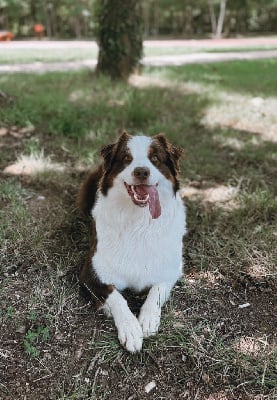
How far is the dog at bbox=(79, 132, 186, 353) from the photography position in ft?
8.29

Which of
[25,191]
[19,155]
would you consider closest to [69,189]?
[25,191]

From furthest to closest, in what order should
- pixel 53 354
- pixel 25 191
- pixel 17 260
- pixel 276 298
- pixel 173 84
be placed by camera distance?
pixel 173 84, pixel 25 191, pixel 17 260, pixel 276 298, pixel 53 354

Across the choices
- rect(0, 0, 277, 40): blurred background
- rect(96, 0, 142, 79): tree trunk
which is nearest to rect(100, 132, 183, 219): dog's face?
rect(96, 0, 142, 79): tree trunk

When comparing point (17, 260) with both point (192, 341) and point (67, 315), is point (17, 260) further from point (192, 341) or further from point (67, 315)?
point (192, 341)

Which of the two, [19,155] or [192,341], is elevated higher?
[19,155]

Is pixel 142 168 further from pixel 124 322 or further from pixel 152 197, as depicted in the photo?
pixel 124 322

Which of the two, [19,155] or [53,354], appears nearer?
[53,354]

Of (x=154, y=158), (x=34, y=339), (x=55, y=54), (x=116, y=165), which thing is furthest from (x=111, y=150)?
(x=55, y=54)

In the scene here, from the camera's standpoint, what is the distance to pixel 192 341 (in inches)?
99.7

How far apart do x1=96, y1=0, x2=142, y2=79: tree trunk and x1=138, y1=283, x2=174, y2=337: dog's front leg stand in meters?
5.96

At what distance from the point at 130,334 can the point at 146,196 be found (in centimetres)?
80

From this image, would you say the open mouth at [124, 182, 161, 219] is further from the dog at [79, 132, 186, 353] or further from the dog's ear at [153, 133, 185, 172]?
the dog's ear at [153, 133, 185, 172]

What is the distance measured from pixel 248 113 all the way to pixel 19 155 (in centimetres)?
356

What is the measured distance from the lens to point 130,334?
97.2 inches
